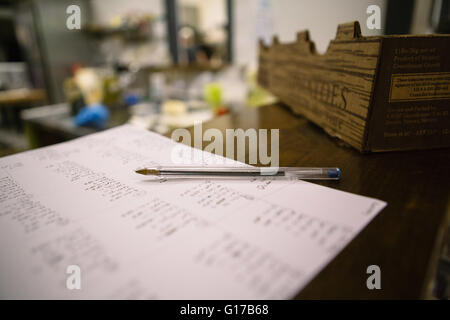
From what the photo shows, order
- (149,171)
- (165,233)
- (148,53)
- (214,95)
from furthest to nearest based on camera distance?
(148,53)
(214,95)
(149,171)
(165,233)

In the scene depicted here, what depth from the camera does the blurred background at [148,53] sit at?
38.1 inches

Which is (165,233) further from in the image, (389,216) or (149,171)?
(389,216)

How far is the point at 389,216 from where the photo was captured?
286 mm

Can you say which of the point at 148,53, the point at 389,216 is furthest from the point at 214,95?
the point at 389,216

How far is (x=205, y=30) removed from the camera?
2.36 meters

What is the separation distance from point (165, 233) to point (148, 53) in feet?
9.56

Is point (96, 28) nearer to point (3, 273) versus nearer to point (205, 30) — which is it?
point (205, 30)

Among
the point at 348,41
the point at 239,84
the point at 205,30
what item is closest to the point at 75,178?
the point at 348,41

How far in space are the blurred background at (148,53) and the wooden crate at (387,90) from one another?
0.21 meters

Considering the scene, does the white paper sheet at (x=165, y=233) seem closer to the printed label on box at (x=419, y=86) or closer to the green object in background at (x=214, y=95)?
the printed label on box at (x=419, y=86)

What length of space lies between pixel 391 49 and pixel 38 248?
482mm

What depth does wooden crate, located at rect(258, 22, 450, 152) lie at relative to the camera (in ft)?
1.27

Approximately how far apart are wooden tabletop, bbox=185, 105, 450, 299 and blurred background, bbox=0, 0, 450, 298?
0.31 metres

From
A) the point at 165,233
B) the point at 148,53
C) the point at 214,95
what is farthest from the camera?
the point at 148,53
